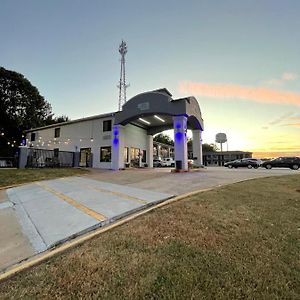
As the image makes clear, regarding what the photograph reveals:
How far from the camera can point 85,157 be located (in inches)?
932

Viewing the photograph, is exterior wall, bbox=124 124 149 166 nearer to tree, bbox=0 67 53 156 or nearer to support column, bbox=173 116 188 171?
support column, bbox=173 116 188 171

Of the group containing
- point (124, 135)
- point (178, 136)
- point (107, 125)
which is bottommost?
point (178, 136)

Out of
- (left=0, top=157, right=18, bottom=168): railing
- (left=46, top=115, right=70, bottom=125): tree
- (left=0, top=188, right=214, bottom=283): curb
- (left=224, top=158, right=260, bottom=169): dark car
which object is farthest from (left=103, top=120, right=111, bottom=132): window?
(left=46, top=115, right=70, bottom=125): tree

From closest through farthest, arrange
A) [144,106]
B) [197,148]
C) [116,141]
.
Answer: [144,106] < [116,141] < [197,148]

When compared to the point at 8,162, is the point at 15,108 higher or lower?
higher

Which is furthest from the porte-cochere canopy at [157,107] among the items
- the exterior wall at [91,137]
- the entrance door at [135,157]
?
the entrance door at [135,157]

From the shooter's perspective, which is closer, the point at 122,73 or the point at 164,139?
the point at 122,73

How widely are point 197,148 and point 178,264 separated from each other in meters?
20.1

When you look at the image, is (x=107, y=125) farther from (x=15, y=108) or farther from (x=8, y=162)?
(x=15, y=108)

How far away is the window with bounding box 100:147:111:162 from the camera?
21.8 m

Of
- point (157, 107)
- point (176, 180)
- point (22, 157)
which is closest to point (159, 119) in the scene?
point (157, 107)

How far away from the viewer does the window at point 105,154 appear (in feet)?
71.5

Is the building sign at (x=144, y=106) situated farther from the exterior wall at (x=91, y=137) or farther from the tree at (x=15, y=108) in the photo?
the tree at (x=15, y=108)

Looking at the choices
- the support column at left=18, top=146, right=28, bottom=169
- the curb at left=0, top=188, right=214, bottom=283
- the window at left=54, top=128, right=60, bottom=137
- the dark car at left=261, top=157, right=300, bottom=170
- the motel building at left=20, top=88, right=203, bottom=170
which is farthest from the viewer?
the window at left=54, top=128, right=60, bottom=137
